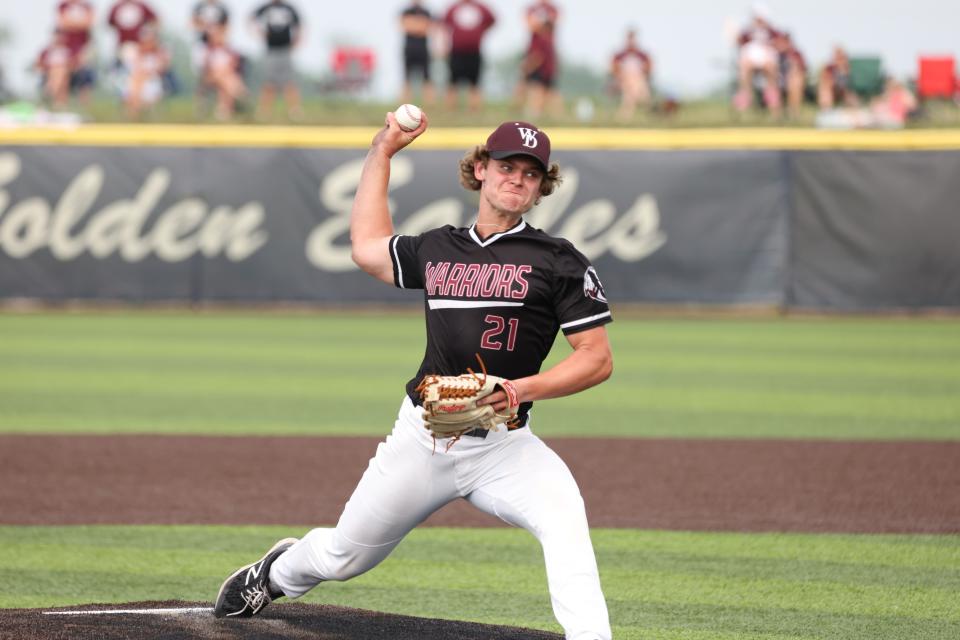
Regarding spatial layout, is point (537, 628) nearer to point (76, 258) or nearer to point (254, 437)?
point (254, 437)

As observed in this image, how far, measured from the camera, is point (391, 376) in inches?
528

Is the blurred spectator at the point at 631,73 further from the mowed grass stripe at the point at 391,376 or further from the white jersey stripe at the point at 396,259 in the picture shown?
the white jersey stripe at the point at 396,259

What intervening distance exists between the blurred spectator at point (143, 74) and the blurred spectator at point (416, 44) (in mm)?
3673

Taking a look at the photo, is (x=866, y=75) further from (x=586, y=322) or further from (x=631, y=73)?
(x=586, y=322)

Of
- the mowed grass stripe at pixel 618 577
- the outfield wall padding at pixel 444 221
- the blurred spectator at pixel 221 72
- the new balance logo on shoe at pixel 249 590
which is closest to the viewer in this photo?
the new balance logo on shoe at pixel 249 590

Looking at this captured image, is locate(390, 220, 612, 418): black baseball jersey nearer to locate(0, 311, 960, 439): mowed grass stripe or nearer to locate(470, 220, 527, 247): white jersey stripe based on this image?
locate(470, 220, 527, 247): white jersey stripe

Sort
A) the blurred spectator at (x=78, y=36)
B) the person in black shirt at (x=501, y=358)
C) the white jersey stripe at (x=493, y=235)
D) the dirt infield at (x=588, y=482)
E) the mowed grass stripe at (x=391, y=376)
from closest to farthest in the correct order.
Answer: the person in black shirt at (x=501, y=358), the white jersey stripe at (x=493, y=235), the dirt infield at (x=588, y=482), the mowed grass stripe at (x=391, y=376), the blurred spectator at (x=78, y=36)

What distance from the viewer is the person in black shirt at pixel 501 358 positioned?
14.2 feet

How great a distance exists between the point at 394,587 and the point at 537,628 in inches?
35.3

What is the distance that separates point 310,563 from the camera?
15.7 ft

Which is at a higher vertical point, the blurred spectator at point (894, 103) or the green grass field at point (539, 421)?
the blurred spectator at point (894, 103)

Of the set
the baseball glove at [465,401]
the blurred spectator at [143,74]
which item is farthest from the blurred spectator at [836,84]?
the baseball glove at [465,401]

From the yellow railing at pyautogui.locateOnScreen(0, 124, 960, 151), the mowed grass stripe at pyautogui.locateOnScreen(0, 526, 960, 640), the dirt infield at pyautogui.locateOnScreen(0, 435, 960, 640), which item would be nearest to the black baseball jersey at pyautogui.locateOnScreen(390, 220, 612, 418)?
the mowed grass stripe at pyautogui.locateOnScreen(0, 526, 960, 640)

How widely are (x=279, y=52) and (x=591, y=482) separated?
13694 millimetres
